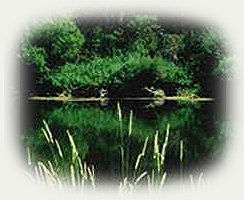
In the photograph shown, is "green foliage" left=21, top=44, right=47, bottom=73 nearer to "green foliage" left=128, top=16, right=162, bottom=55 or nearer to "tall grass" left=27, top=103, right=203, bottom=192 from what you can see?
"green foliage" left=128, top=16, right=162, bottom=55

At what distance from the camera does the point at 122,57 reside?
85.5 feet

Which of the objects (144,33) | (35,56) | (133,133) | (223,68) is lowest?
(223,68)

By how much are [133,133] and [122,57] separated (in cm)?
1454

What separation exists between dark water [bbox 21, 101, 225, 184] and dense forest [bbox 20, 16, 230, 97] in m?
1.67

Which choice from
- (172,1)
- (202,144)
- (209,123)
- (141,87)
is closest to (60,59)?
(141,87)

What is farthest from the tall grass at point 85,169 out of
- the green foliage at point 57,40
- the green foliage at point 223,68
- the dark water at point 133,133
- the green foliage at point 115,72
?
the green foliage at point 115,72

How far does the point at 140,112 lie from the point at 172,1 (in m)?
4.07

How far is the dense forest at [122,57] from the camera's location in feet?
80.3

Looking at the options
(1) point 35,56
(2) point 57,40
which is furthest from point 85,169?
(1) point 35,56

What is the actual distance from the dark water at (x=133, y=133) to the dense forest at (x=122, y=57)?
1670 mm

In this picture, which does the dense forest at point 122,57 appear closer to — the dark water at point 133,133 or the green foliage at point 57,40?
the green foliage at point 57,40

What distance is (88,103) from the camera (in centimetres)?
2344

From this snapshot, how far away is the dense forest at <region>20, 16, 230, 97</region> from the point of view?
964 inches

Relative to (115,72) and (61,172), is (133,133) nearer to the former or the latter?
(61,172)
